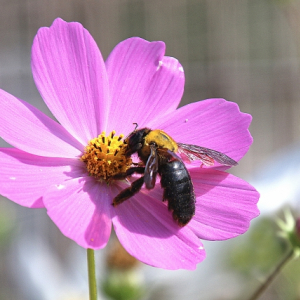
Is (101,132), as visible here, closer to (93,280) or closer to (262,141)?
(93,280)

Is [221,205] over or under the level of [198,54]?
over

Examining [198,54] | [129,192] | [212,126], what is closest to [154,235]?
[129,192]

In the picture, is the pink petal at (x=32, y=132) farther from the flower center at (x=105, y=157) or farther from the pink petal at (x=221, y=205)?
the pink petal at (x=221, y=205)

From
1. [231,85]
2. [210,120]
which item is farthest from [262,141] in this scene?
[210,120]

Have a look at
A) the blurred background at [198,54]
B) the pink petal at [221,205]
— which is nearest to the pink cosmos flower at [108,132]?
the pink petal at [221,205]

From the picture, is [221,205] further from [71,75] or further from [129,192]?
[71,75]

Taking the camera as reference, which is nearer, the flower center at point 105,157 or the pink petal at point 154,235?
the pink petal at point 154,235
